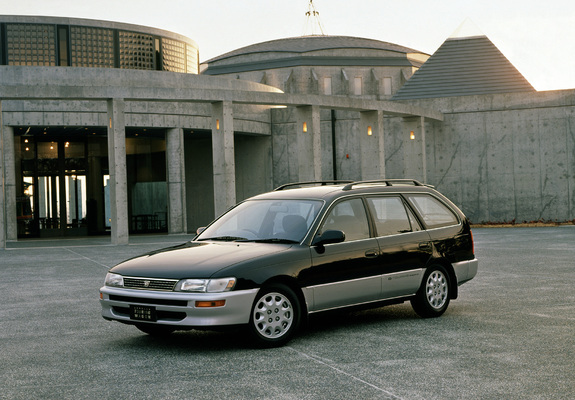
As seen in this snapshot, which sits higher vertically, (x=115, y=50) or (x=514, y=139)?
(x=115, y=50)

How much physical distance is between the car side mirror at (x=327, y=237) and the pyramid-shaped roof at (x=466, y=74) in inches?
1143

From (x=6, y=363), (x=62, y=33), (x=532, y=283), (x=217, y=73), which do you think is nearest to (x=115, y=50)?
(x=62, y=33)

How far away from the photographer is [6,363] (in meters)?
6.61

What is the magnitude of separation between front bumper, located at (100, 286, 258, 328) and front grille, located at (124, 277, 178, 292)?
0.05 m

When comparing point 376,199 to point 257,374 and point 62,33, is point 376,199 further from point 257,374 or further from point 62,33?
point 62,33

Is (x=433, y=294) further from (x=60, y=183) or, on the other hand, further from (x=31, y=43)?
(x=31, y=43)

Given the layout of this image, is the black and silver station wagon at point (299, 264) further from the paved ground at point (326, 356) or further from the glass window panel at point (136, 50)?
the glass window panel at point (136, 50)

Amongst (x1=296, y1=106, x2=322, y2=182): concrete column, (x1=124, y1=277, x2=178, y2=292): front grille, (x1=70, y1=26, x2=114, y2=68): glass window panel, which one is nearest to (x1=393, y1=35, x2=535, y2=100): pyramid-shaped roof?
(x1=296, y1=106, x2=322, y2=182): concrete column

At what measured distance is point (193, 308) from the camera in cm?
666

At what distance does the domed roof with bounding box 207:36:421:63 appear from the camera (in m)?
62.7

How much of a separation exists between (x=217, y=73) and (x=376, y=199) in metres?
57.0

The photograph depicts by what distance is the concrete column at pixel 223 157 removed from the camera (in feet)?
82.2

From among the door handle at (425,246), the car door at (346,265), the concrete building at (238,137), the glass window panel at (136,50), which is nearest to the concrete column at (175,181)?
the concrete building at (238,137)

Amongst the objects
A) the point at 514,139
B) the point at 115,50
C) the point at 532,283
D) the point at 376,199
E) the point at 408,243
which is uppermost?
the point at 115,50
